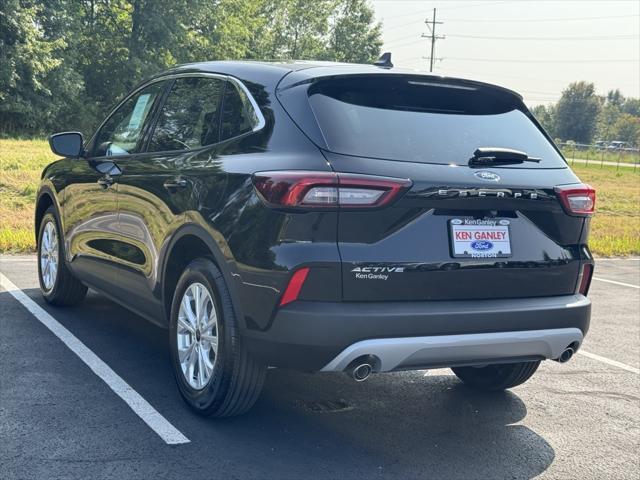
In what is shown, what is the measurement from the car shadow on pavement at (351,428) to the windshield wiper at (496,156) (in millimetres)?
1408

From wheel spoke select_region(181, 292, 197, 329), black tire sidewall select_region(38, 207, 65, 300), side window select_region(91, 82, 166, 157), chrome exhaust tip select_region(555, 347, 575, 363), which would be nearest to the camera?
chrome exhaust tip select_region(555, 347, 575, 363)

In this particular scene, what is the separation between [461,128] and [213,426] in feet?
6.32

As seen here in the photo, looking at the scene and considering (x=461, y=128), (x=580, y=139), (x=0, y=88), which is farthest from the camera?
(x=580, y=139)

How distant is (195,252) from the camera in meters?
4.22

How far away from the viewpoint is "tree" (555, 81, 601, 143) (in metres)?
131

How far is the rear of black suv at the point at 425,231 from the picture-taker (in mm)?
3439

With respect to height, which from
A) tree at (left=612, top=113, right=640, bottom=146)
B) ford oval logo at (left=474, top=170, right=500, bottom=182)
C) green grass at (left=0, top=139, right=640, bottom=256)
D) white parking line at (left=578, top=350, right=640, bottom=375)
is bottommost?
tree at (left=612, top=113, right=640, bottom=146)

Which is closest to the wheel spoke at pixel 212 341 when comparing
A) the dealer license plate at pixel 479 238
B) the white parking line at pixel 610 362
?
the dealer license plate at pixel 479 238

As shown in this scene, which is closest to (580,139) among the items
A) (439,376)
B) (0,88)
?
(0,88)

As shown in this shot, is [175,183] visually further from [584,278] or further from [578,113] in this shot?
[578,113]

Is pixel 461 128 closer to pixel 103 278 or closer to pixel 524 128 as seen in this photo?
pixel 524 128

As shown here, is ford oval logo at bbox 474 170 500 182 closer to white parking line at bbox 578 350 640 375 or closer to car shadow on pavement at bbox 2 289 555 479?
car shadow on pavement at bbox 2 289 555 479

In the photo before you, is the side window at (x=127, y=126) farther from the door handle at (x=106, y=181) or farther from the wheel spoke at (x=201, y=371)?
the wheel spoke at (x=201, y=371)

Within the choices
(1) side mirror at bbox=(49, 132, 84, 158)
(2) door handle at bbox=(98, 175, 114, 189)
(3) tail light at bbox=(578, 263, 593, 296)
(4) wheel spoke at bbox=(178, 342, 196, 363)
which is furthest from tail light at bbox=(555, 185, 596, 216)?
(1) side mirror at bbox=(49, 132, 84, 158)
